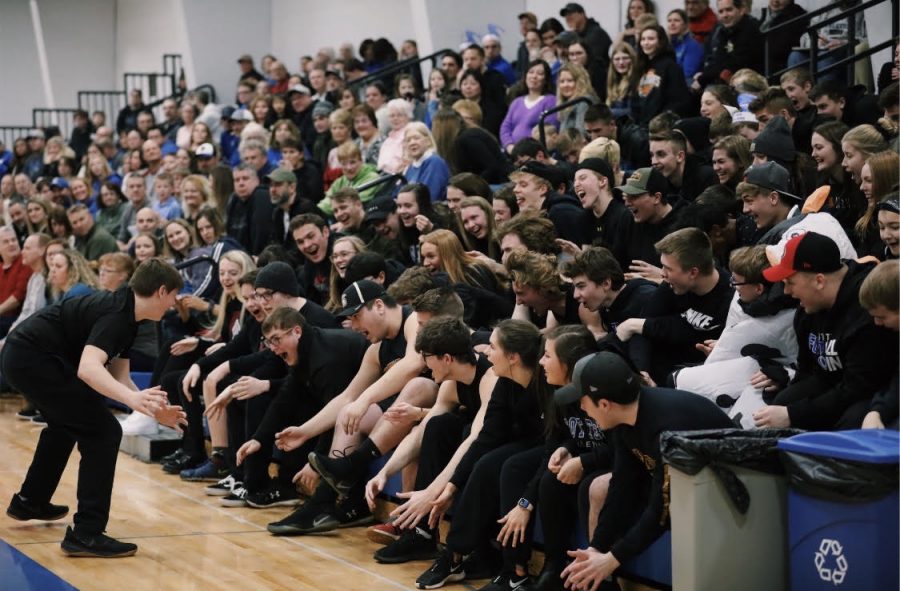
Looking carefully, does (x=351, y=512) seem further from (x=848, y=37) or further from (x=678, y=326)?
(x=848, y=37)

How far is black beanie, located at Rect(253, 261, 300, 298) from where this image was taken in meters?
7.32

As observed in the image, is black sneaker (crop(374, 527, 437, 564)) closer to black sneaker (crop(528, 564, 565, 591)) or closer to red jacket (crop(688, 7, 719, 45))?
black sneaker (crop(528, 564, 565, 591))

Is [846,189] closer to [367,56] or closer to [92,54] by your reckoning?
[367,56]

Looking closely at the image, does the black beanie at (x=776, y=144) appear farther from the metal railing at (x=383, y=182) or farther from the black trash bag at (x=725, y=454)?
the metal railing at (x=383, y=182)

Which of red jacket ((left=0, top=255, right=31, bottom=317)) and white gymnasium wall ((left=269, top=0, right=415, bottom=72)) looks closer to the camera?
red jacket ((left=0, top=255, right=31, bottom=317))

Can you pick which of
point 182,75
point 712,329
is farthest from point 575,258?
point 182,75

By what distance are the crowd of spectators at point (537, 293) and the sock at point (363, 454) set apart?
0.5 inches

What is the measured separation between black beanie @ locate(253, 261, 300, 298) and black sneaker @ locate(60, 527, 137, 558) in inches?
71.5

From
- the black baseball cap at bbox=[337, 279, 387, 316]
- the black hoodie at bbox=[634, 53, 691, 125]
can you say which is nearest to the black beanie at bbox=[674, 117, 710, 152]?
the black hoodie at bbox=[634, 53, 691, 125]

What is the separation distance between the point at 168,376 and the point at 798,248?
4.71m

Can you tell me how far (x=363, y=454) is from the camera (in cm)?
642

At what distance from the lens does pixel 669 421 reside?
4.73 meters

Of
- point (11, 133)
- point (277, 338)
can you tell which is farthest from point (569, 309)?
point (11, 133)

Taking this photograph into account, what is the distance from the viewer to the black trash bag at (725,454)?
14.4ft
